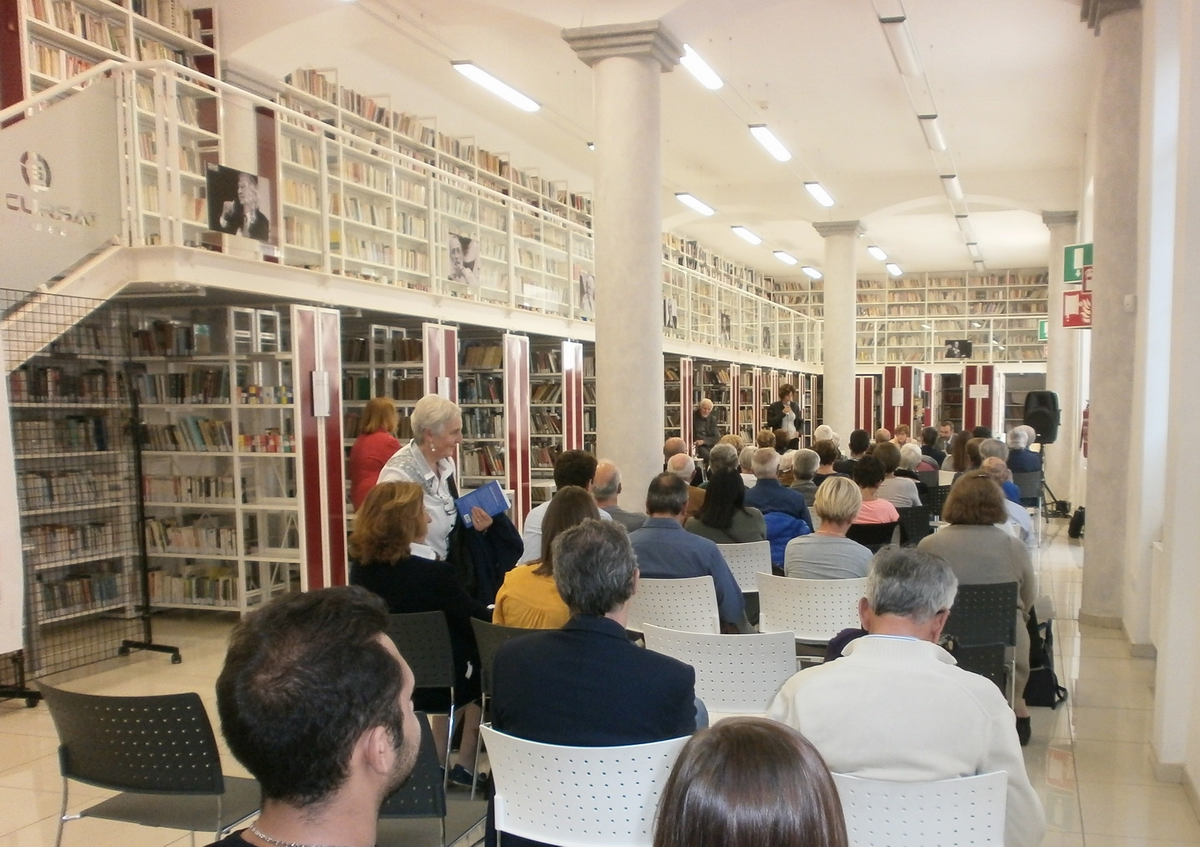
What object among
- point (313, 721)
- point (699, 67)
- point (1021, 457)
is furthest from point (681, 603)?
point (699, 67)

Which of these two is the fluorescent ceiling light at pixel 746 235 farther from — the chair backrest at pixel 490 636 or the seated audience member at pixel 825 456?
the chair backrest at pixel 490 636

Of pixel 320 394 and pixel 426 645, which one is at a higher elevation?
pixel 320 394

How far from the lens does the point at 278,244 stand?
641 cm

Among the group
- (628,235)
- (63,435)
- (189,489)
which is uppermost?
(628,235)

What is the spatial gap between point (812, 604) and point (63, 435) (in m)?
5.00

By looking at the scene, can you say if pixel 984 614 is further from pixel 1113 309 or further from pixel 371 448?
pixel 371 448

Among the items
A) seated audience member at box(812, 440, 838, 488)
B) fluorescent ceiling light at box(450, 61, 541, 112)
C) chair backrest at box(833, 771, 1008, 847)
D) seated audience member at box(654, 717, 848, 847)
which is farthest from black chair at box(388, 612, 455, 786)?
fluorescent ceiling light at box(450, 61, 541, 112)

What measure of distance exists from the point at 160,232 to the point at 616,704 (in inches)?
182

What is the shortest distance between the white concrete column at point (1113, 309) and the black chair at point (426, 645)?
4.96 meters

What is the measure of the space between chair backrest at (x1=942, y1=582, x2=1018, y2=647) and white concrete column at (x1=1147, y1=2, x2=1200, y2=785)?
0.63m

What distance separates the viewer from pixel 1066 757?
4.14 metres

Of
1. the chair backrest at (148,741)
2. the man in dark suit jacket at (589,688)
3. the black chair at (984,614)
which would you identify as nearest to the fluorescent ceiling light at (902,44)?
the black chair at (984,614)

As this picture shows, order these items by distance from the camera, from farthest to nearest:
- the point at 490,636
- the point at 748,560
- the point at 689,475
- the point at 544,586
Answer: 1. the point at 689,475
2. the point at 748,560
3. the point at 544,586
4. the point at 490,636

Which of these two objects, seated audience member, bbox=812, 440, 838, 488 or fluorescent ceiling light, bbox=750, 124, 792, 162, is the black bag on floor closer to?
seated audience member, bbox=812, 440, 838, 488
